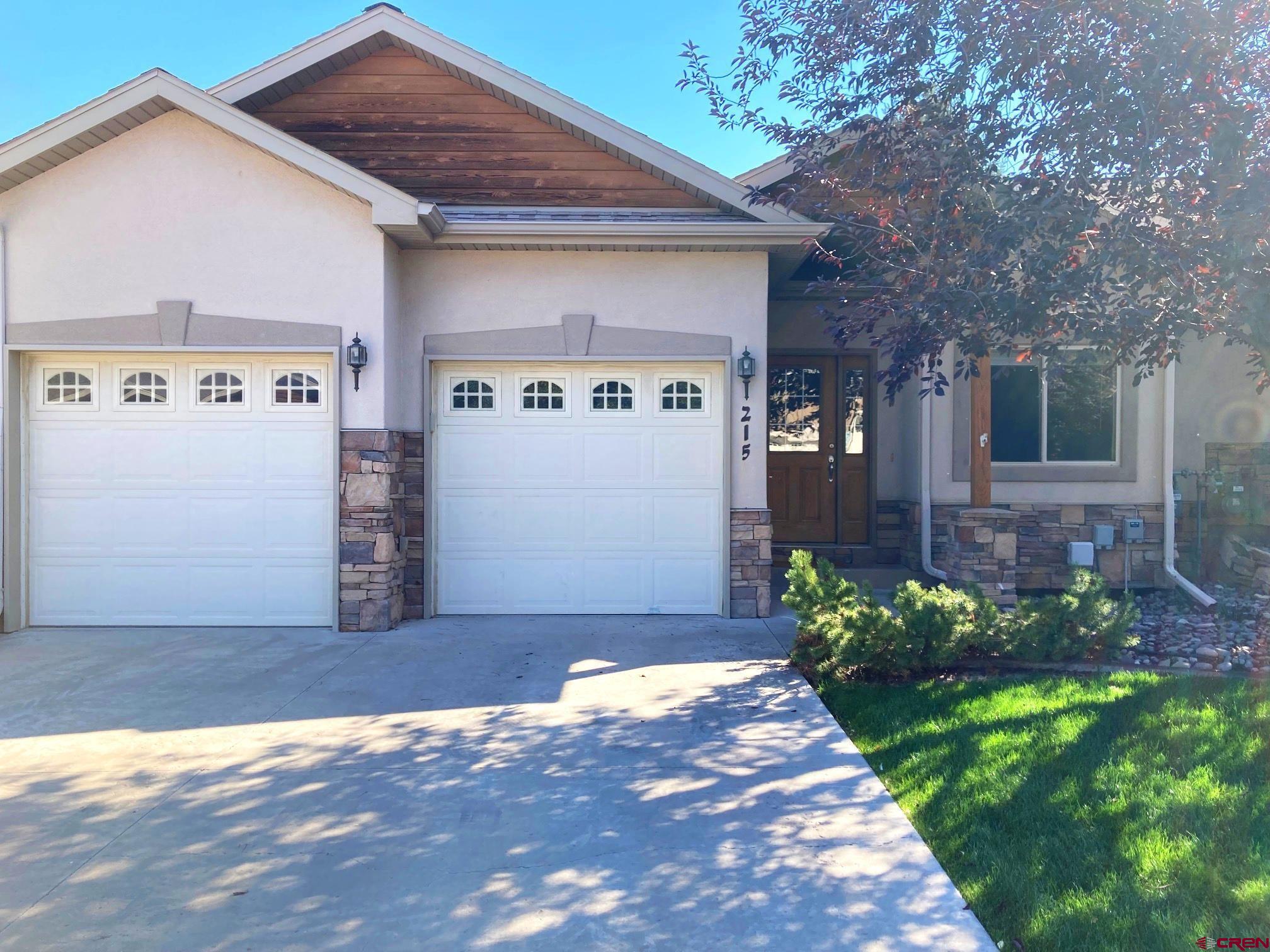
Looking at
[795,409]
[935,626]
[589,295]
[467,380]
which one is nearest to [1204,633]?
[935,626]

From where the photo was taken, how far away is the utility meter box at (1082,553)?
394 inches

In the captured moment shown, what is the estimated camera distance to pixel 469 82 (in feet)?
30.7

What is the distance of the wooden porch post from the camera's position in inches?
357

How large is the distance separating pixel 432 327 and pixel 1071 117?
5.67 metres

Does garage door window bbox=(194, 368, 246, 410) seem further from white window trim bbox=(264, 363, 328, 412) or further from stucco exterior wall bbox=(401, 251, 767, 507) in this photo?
stucco exterior wall bbox=(401, 251, 767, 507)

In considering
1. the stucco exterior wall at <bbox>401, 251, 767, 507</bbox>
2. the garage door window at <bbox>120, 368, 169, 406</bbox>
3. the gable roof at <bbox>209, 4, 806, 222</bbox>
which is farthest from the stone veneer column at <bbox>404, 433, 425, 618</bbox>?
the gable roof at <bbox>209, 4, 806, 222</bbox>

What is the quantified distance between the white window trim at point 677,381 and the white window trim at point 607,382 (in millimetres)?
159

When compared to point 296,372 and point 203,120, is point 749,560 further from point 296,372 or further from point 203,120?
point 203,120

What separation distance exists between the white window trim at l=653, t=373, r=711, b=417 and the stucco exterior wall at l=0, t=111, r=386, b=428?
260 cm

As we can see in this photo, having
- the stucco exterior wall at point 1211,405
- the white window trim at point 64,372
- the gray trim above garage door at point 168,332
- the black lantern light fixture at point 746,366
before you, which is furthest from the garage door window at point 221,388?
the stucco exterior wall at point 1211,405

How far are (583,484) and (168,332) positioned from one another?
3.95m

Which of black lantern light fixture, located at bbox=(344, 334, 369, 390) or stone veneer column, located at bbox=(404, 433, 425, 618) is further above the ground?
black lantern light fixture, located at bbox=(344, 334, 369, 390)

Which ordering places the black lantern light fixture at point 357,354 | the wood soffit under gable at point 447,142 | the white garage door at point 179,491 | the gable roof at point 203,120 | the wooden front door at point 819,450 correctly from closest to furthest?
the gable roof at point 203,120 → the black lantern light fixture at point 357,354 → the white garage door at point 179,491 → the wood soffit under gable at point 447,142 → the wooden front door at point 819,450

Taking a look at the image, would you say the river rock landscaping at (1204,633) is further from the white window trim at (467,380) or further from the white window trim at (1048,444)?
the white window trim at (467,380)
